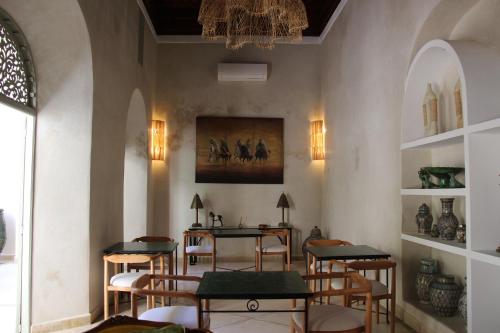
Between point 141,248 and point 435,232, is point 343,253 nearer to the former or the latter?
→ point 435,232

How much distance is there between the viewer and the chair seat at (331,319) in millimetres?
2541

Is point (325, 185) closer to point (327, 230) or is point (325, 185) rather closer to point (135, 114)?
point (327, 230)

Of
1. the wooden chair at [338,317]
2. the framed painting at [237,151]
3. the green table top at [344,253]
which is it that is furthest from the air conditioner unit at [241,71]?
the wooden chair at [338,317]

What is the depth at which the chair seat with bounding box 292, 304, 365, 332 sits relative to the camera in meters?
2.54

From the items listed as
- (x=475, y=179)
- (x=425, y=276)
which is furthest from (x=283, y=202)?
(x=475, y=179)

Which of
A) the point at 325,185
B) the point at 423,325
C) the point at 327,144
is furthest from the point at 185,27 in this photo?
the point at 423,325

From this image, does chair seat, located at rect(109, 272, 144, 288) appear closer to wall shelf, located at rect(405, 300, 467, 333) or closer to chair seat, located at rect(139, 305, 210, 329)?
chair seat, located at rect(139, 305, 210, 329)

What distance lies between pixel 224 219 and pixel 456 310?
435 centimetres

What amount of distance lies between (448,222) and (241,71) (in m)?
4.79

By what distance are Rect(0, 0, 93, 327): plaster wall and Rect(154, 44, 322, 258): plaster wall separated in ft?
10.6

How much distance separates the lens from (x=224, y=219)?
7055 millimetres

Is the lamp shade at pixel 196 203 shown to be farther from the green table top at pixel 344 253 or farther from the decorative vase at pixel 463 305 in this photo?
the decorative vase at pixel 463 305

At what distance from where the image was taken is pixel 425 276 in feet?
12.0

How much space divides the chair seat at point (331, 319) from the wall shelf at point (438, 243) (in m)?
0.86
